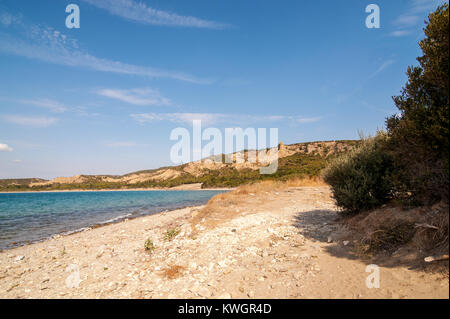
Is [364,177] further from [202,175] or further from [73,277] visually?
[202,175]

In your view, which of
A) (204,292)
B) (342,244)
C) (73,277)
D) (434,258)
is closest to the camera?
(434,258)

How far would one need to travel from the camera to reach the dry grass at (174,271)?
4.97 metres

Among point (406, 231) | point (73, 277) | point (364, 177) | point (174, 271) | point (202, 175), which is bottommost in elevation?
point (73, 277)

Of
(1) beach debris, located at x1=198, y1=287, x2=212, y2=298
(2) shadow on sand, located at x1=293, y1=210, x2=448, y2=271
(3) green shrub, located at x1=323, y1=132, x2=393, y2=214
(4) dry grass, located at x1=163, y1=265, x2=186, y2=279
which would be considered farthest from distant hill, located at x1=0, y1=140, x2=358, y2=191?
(1) beach debris, located at x1=198, y1=287, x2=212, y2=298

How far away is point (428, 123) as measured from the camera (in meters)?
4.41

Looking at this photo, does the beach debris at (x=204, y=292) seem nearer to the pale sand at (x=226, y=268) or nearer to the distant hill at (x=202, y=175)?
the pale sand at (x=226, y=268)

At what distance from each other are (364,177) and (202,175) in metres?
85.0

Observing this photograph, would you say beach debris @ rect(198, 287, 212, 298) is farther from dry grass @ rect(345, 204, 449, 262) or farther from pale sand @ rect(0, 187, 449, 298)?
dry grass @ rect(345, 204, 449, 262)

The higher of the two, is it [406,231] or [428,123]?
[428,123]

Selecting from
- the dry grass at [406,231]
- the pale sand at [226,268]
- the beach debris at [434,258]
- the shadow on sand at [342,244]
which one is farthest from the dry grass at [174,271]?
the beach debris at [434,258]

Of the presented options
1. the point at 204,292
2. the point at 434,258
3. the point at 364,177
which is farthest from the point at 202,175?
the point at 434,258

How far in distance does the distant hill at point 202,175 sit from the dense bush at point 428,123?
48.0 m
